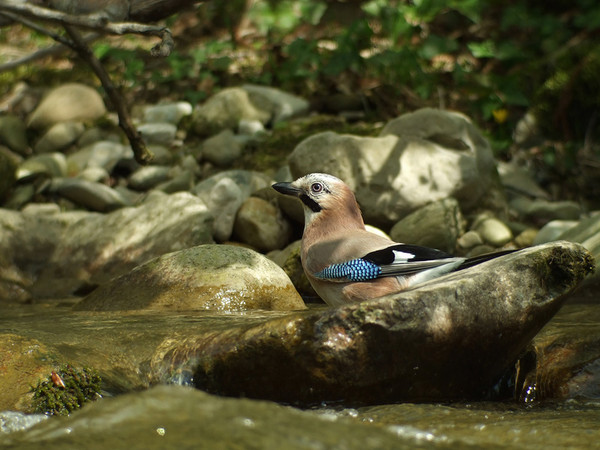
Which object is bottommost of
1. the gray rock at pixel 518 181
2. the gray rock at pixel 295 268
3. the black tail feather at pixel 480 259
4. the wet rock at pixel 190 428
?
the gray rock at pixel 518 181

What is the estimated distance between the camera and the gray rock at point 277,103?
10086 mm

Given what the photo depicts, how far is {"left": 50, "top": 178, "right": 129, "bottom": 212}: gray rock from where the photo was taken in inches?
326

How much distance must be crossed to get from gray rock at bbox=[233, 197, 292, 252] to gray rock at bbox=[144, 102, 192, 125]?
3.37 metres

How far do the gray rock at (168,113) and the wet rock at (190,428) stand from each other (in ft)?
27.0

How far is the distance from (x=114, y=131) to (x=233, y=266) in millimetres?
5554

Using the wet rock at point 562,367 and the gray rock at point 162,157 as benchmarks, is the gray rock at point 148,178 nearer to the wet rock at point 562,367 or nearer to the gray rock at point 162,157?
the gray rock at point 162,157

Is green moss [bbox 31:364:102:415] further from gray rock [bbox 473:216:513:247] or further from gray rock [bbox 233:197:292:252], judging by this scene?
gray rock [bbox 473:216:513:247]

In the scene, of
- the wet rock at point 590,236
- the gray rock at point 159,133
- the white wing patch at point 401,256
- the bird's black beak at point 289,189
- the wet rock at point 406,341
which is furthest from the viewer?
the gray rock at point 159,133

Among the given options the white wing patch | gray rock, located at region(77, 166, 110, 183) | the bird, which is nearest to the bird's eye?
the bird

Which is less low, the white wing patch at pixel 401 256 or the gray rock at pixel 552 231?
the white wing patch at pixel 401 256

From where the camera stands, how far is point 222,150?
30.2ft

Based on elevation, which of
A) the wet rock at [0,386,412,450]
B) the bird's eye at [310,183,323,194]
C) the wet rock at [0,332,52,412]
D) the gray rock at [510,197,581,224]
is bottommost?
the gray rock at [510,197,581,224]

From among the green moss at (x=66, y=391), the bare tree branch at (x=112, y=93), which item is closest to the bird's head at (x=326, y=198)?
the bare tree branch at (x=112, y=93)

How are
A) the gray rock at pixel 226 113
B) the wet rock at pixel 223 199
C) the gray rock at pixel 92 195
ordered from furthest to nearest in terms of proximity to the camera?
the gray rock at pixel 226 113 < the gray rock at pixel 92 195 < the wet rock at pixel 223 199
